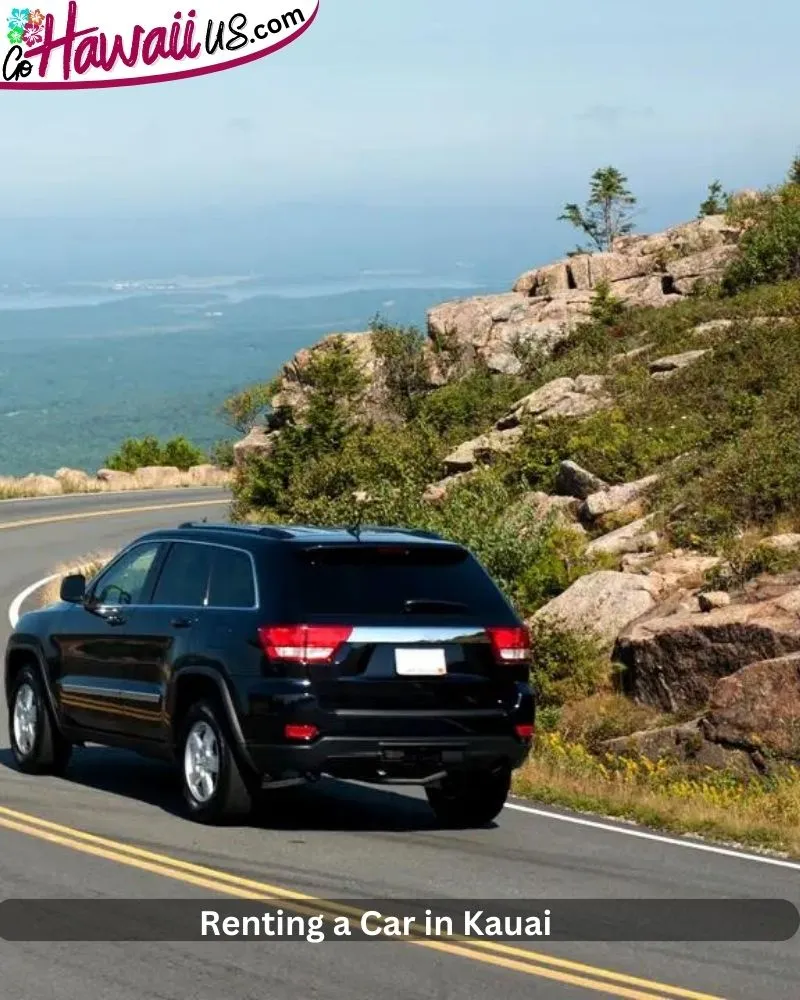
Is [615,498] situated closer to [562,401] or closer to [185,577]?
[562,401]

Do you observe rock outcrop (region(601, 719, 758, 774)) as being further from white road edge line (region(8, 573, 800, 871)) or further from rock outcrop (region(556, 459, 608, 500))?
rock outcrop (region(556, 459, 608, 500))

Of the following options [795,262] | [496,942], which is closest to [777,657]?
[496,942]

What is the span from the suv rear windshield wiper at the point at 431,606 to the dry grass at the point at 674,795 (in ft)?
6.84

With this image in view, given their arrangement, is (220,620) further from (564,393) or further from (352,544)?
(564,393)

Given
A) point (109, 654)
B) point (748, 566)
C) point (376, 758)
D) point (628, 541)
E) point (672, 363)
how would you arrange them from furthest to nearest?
1. point (672, 363)
2. point (628, 541)
3. point (748, 566)
4. point (109, 654)
5. point (376, 758)

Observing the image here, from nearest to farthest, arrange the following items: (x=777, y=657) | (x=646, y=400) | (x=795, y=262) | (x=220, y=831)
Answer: (x=220, y=831) → (x=777, y=657) → (x=646, y=400) → (x=795, y=262)

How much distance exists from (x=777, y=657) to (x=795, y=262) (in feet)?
69.0

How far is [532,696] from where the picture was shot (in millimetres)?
12430

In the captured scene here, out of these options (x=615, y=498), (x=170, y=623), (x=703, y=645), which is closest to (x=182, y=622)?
(x=170, y=623)

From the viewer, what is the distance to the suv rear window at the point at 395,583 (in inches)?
472

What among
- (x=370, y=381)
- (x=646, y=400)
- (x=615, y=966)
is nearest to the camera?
(x=615, y=966)

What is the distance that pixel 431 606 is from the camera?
12.1 metres

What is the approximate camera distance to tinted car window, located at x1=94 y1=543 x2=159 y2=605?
539 inches

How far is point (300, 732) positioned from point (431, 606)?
1132 mm
